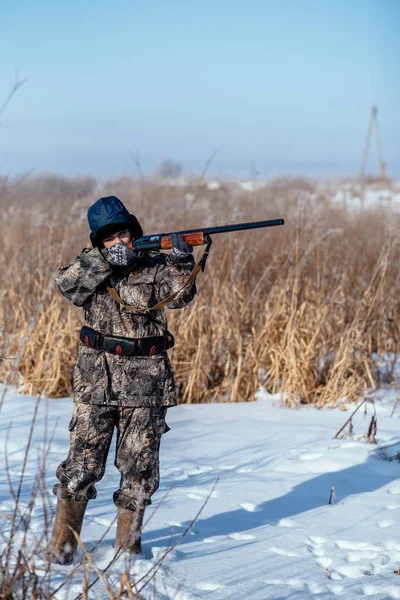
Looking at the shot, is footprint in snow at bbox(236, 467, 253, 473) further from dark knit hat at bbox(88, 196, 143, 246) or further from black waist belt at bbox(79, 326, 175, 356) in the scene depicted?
dark knit hat at bbox(88, 196, 143, 246)

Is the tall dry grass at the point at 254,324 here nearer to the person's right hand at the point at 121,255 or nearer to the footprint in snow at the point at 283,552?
the person's right hand at the point at 121,255

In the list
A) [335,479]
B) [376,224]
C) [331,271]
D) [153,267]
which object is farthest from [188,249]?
[376,224]

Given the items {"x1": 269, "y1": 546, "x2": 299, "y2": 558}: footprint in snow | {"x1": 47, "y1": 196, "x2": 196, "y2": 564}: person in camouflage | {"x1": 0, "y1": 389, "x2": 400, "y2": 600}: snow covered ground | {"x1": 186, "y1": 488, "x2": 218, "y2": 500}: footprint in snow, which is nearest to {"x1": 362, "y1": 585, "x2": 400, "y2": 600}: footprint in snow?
{"x1": 0, "y1": 389, "x2": 400, "y2": 600}: snow covered ground

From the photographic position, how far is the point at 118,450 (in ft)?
A: 9.62

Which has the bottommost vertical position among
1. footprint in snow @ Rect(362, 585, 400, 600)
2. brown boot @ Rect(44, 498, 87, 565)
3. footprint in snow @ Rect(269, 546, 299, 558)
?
footprint in snow @ Rect(362, 585, 400, 600)

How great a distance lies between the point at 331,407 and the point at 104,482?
6.96 feet

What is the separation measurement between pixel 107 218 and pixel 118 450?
0.87 m

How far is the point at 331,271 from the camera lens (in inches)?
264

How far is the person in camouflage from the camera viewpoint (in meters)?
2.86

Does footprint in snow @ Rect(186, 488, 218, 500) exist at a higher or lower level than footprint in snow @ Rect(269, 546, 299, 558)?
higher

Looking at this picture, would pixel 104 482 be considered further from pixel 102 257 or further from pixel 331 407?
pixel 331 407

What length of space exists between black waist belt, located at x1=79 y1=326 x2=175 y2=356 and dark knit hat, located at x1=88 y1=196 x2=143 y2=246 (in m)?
0.37

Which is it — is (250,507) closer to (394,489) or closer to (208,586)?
(394,489)

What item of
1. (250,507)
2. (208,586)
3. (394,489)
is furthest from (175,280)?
(394,489)
